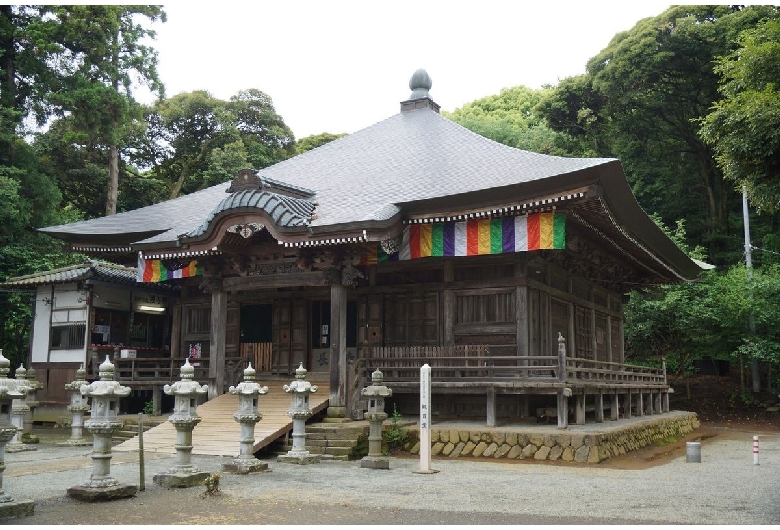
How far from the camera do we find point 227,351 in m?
19.1

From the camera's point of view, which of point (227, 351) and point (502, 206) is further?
point (227, 351)

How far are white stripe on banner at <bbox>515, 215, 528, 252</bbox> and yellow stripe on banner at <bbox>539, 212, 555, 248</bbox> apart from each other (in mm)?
320

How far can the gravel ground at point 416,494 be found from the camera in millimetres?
7602

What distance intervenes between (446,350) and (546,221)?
3.57 metres

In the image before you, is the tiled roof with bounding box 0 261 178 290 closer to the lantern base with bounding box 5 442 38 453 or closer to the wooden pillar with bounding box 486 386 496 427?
the lantern base with bounding box 5 442 38 453

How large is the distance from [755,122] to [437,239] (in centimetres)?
803

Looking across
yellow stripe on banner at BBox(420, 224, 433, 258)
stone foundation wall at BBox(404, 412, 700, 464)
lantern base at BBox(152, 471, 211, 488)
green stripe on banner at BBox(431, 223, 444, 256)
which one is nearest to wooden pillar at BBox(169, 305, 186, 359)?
yellow stripe on banner at BBox(420, 224, 433, 258)

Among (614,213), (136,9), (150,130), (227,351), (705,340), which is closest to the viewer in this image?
(614,213)

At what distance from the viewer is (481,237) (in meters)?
15.0

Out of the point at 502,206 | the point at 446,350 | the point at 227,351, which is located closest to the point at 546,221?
the point at 502,206

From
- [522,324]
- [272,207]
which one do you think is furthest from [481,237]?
[272,207]

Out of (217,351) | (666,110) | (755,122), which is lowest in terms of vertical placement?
(217,351)

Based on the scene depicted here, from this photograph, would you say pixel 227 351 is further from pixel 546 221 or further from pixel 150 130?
pixel 150 130

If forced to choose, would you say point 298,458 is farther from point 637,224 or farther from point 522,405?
point 637,224
